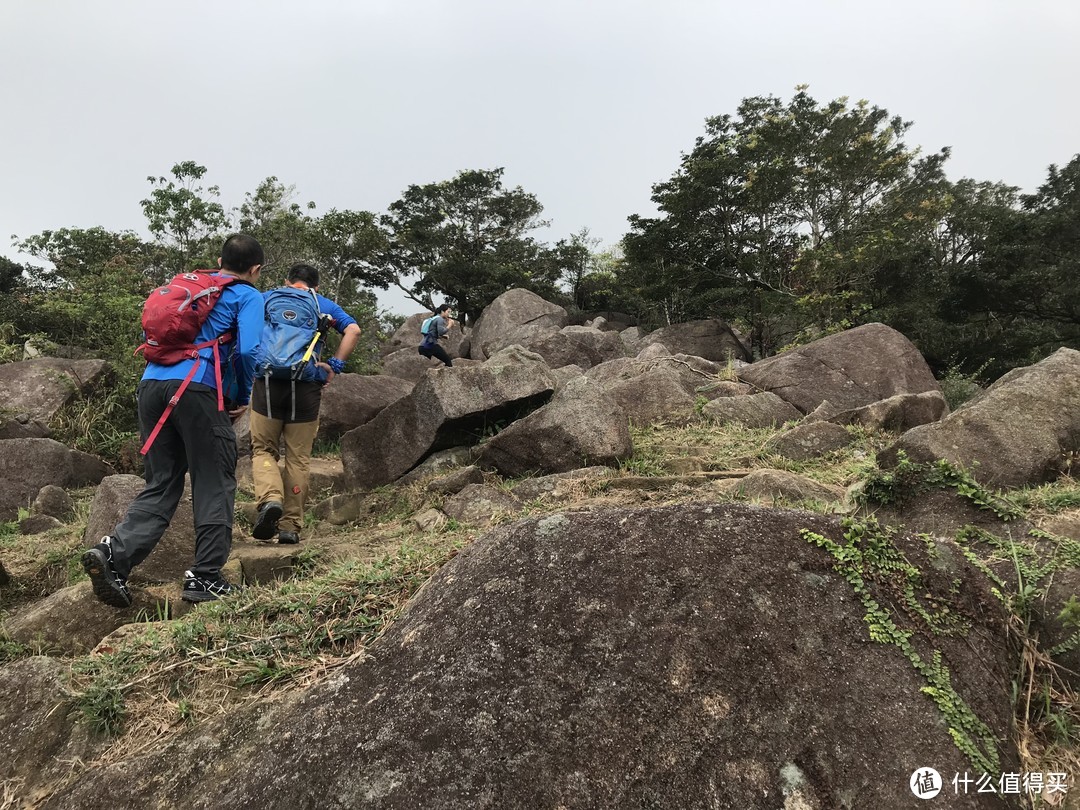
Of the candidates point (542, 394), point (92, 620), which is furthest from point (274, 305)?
point (542, 394)

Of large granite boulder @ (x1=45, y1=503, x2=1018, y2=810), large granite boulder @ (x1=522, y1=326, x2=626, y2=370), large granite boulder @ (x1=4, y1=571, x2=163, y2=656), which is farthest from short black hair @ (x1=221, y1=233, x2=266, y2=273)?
large granite boulder @ (x1=522, y1=326, x2=626, y2=370)

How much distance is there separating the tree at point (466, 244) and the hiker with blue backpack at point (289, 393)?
83.9 ft

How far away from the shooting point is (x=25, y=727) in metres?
2.27

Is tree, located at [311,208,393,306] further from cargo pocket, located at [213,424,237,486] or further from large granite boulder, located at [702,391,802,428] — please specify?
cargo pocket, located at [213,424,237,486]

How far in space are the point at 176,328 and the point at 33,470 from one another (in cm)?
596

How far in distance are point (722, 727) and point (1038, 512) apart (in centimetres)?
208

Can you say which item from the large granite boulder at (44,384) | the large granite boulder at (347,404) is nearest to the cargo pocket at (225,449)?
the large granite boulder at (347,404)

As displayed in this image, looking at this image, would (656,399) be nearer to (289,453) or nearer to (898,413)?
(898,413)

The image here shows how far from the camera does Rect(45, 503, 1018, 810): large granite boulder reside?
64.9 inches

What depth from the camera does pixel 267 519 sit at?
487 cm

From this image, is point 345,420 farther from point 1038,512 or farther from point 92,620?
point 1038,512

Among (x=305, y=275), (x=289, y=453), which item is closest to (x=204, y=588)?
(x=289, y=453)

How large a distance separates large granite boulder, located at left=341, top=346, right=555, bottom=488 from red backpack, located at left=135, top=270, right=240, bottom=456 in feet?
10.6

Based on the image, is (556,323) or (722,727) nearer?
(722,727)
